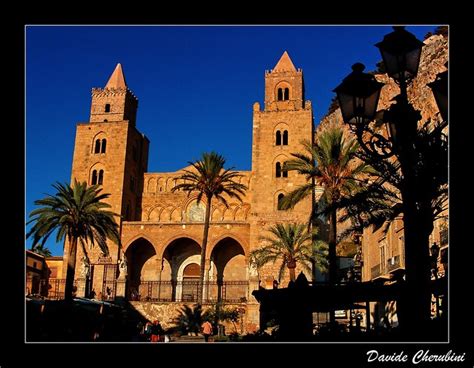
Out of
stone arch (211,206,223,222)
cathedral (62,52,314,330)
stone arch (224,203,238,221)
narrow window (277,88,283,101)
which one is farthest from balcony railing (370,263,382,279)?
narrow window (277,88,283,101)

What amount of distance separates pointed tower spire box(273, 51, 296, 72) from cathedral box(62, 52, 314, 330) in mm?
81

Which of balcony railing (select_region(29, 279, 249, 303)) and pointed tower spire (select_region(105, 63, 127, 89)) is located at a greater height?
pointed tower spire (select_region(105, 63, 127, 89))

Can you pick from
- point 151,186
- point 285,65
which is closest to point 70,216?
point 151,186

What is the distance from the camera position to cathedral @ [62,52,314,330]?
128 ft

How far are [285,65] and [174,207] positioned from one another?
14706 millimetres

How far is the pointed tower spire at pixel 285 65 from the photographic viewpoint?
46.2 m

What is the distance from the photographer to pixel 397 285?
11633 millimetres

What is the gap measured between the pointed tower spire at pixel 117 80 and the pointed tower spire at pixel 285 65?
42.7ft

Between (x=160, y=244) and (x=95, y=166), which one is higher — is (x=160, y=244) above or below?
below

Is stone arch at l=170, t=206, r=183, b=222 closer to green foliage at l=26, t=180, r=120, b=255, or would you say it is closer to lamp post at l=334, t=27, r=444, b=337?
green foliage at l=26, t=180, r=120, b=255

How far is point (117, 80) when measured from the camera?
49062 mm

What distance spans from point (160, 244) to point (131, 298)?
4428 mm
